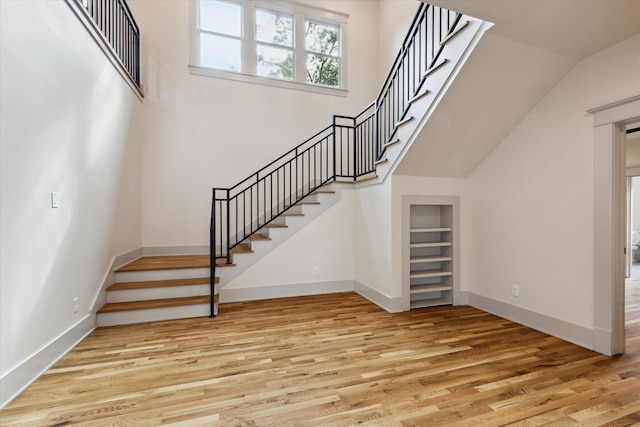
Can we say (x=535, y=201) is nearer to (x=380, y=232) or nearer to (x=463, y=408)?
(x=380, y=232)

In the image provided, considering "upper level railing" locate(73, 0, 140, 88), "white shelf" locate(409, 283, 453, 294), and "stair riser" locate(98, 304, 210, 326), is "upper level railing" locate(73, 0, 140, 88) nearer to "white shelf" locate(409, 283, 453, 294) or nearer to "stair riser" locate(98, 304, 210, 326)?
"stair riser" locate(98, 304, 210, 326)

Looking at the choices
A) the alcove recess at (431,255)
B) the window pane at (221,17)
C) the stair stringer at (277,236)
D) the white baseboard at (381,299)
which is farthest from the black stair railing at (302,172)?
the window pane at (221,17)

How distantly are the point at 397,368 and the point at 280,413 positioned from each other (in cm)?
100

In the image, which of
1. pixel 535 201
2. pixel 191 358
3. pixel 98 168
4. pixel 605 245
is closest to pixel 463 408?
pixel 605 245

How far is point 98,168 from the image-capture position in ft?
10.4

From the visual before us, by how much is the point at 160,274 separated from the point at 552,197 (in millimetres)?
4687

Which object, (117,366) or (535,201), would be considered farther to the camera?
(535,201)

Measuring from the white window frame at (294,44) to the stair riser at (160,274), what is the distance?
355 cm

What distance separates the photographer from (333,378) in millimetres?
2121

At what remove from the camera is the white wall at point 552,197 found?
255cm

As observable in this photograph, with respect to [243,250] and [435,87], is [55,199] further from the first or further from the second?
[435,87]

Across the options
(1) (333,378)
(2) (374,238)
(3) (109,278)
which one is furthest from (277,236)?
(1) (333,378)

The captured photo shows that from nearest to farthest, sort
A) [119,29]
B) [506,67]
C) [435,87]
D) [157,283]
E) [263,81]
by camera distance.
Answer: [506,67] → [435,87] → [157,283] → [119,29] → [263,81]

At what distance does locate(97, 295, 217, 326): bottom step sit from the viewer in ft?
10.4
